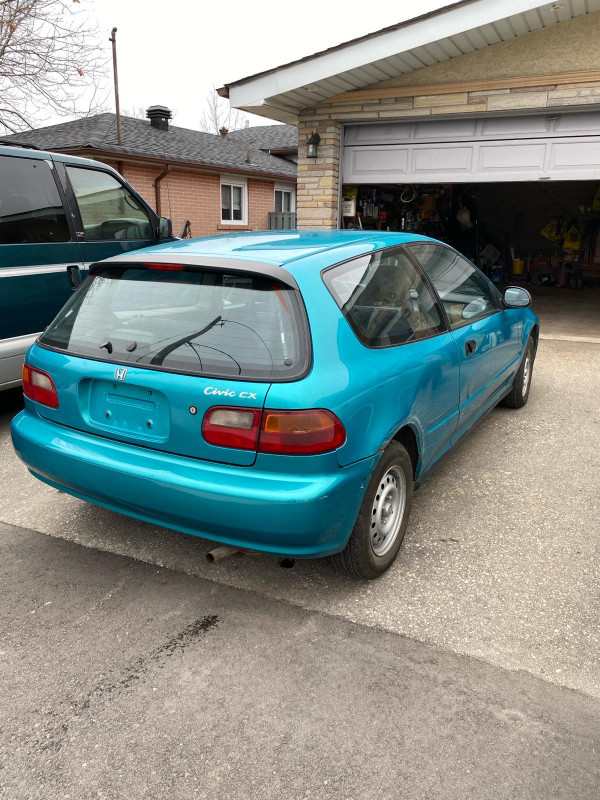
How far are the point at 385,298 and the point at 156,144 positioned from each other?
17.2 metres

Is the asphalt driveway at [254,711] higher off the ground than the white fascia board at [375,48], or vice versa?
the white fascia board at [375,48]

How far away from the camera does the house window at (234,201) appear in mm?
19922

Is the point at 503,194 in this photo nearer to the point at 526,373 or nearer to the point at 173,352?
the point at 526,373

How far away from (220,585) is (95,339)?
1267mm

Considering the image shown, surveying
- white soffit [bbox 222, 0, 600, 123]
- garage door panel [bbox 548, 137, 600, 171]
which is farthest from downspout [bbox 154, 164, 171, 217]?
garage door panel [bbox 548, 137, 600, 171]

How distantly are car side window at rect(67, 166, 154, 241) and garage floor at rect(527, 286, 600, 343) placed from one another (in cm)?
588

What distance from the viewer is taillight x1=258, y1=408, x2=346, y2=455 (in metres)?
2.37

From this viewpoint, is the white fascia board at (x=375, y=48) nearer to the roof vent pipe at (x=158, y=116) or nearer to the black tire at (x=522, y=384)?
the black tire at (x=522, y=384)

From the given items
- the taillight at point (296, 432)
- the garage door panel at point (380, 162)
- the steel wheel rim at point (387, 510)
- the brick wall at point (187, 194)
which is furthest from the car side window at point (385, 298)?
the brick wall at point (187, 194)

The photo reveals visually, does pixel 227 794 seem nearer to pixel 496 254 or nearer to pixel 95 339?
pixel 95 339

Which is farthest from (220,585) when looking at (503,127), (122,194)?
(503,127)

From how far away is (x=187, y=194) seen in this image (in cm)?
1852

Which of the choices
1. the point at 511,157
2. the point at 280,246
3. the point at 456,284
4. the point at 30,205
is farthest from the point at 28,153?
the point at 511,157

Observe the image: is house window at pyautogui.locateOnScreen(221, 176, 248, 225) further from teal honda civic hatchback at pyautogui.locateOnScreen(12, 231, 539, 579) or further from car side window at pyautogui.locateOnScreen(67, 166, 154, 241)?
teal honda civic hatchback at pyautogui.locateOnScreen(12, 231, 539, 579)
